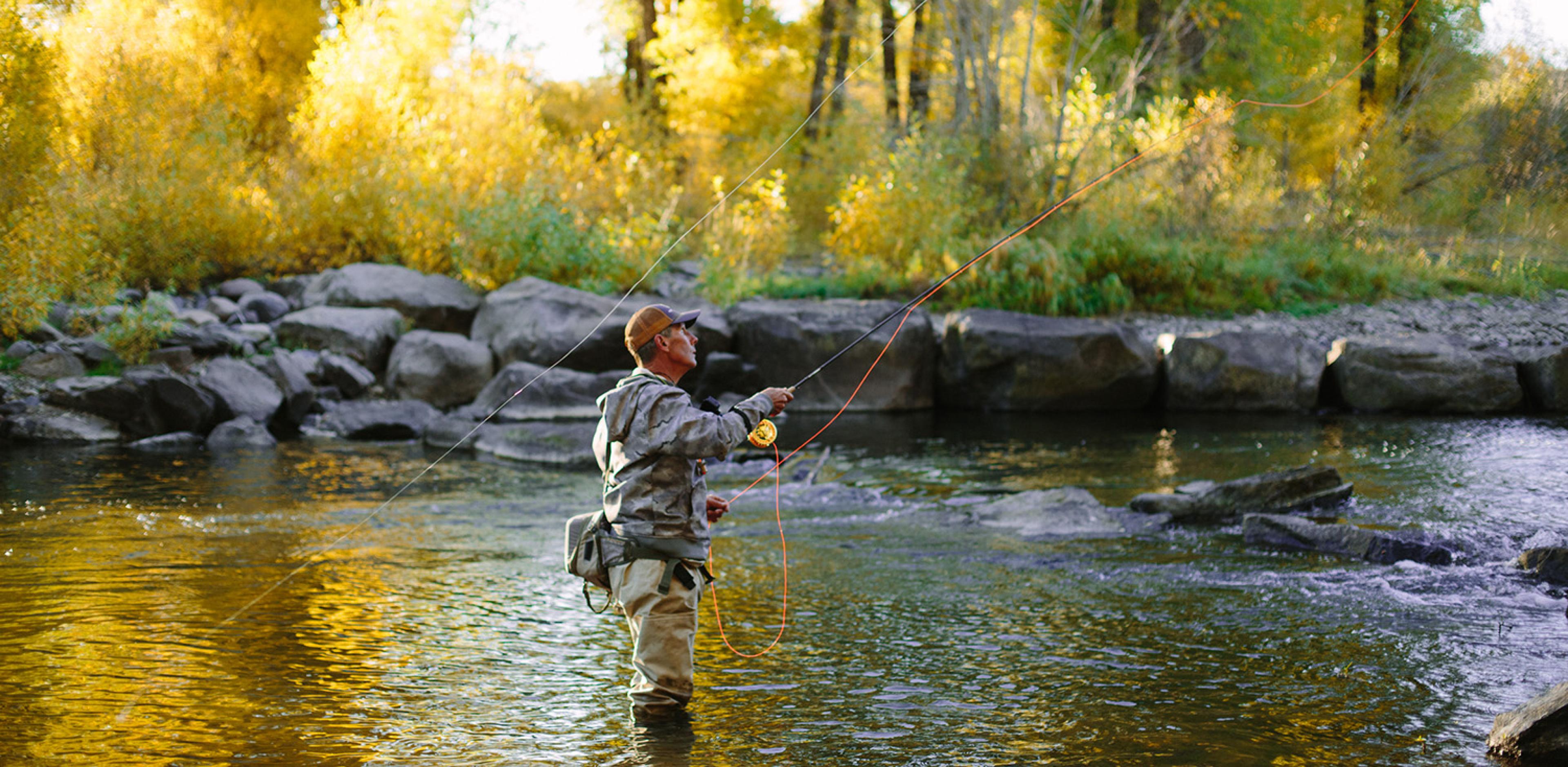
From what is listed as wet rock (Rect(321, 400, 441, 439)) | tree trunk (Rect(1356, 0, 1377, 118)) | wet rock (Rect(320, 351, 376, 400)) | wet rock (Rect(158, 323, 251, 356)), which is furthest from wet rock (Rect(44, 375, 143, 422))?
tree trunk (Rect(1356, 0, 1377, 118))

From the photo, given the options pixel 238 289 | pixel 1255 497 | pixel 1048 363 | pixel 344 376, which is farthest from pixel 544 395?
pixel 1255 497

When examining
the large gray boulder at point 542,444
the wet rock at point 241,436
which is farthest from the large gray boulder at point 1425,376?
the wet rock at point 241,436

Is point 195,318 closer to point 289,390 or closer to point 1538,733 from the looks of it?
point 289,390

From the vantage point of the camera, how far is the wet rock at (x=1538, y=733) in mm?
3918

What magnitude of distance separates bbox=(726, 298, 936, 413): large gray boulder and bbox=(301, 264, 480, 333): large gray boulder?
3.50 metres

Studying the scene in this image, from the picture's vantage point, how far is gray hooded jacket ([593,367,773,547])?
13.8 ft

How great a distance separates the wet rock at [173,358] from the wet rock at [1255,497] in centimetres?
962

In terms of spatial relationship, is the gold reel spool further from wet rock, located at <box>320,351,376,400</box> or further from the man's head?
Answer: wet rock, located at <box>320,351,376,400</box>

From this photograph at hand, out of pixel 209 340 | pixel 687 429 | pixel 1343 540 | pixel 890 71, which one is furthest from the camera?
pixel 890 71

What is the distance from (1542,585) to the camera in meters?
6.39

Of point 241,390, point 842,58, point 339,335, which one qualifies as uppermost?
point 842,58

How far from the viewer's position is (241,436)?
40.0ft

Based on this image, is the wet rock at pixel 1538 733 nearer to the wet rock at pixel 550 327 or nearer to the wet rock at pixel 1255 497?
the wet rock at pixel 1255 497

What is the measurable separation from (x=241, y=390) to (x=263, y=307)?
8.51 ft
